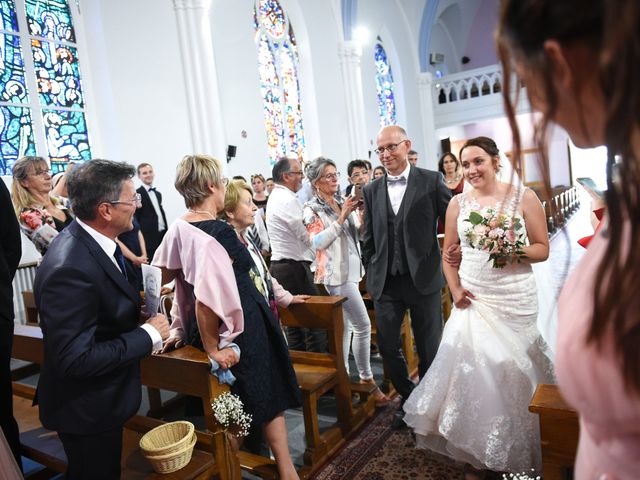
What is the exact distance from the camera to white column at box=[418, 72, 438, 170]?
1644 centimetres

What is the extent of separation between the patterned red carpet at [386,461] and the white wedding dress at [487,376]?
0.43ft

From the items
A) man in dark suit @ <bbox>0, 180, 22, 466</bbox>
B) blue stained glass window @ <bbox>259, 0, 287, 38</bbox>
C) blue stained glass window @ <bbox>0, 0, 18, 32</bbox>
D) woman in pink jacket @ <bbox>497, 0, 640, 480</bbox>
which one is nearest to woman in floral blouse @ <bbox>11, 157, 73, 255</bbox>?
man in dark suit @ <bbox>0, 180, 22, 466</bbox>

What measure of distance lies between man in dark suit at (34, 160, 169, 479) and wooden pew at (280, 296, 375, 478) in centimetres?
129

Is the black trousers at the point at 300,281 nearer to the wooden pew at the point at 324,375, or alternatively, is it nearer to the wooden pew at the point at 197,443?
the wooden pew at the point at 324,375

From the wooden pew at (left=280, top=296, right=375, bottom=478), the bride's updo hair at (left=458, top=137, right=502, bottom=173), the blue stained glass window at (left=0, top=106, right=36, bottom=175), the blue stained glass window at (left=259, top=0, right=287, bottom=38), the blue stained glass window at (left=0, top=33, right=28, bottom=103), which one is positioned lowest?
the wooden pew at (left=280, top=296, right=375, bottom=478)

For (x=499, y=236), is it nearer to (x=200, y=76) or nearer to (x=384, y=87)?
(x=200, y=76)

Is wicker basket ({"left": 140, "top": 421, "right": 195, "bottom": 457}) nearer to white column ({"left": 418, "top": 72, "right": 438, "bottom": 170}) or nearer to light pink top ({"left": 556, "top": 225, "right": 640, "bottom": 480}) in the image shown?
light pink top ({"left": 556, "top": 225, "right": 640, "bottom": 480})

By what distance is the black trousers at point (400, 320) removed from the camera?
323cm

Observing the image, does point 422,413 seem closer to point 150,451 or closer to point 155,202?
point 150,451

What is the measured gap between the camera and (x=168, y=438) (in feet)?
7.21

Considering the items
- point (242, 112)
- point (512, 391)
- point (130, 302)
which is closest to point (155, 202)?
point (242, 112)

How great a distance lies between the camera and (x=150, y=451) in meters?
2.03

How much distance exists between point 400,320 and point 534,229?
3.55 ft

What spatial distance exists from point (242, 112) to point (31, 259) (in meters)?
4.34
